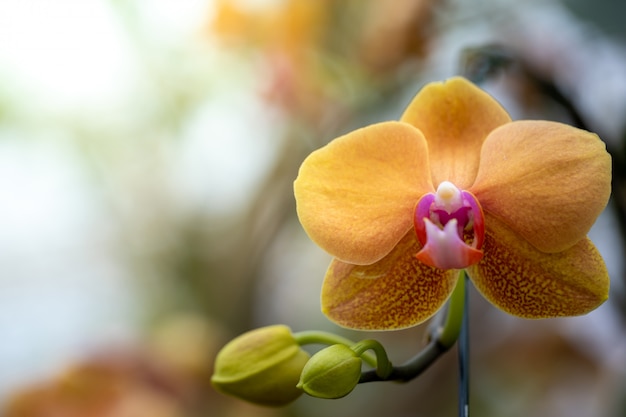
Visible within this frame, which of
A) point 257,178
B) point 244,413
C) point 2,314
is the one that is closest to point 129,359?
point 244,413

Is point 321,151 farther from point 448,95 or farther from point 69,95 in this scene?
point 69,95

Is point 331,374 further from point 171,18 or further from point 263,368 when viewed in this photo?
point 171,18

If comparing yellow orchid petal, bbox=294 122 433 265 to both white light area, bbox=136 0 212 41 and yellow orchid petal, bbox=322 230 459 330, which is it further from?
white light area, bbox=136 0 212 41

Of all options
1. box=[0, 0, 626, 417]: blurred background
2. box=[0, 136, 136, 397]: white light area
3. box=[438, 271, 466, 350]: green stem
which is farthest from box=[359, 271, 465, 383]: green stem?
box=[0, 136, 136, 397]: white light area

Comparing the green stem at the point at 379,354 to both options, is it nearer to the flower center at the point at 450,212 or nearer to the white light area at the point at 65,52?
the flower center at the point at 450,212

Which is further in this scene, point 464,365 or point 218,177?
point 218,177

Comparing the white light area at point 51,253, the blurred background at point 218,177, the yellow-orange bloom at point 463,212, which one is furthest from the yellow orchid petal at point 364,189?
the white light area at point 51,253

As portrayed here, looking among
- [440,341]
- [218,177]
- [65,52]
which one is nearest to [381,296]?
[440,341]
